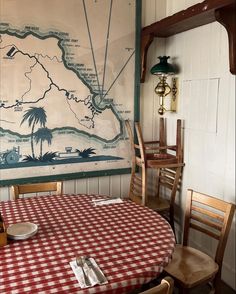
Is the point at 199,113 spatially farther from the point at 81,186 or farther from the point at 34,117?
the point at 34,117

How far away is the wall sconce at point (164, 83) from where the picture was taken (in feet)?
9.07

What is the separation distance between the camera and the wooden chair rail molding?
206 centimetres

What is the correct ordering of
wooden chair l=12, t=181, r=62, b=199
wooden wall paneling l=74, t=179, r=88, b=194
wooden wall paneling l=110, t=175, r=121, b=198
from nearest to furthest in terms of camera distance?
wooden chair l=12, t=181, r=62, b=199 < wooden wall paneling l=74, t=179, r=88, b=194 < wooden wall paneling l=110, t=175, r=121, b=198

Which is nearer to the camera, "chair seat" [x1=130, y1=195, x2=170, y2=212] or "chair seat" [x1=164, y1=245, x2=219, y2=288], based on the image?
"chair seat" [x1=164, y1=245, x2=219, y2=288]

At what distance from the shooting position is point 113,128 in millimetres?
2945

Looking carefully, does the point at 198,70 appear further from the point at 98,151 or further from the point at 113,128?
the point at 98,151

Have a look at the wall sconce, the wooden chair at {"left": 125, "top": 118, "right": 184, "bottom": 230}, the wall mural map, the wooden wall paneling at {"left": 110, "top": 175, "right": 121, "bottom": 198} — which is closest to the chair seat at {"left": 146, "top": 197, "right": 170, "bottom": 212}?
the wooden chair at {"left": 125, "top": 118, "right": 184, "bottom": 230}

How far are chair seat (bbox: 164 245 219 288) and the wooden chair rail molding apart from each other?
4.10ft

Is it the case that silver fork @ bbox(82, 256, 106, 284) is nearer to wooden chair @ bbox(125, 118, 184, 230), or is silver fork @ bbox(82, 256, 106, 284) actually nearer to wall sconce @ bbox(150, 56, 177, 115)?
wooden chair @ bbox(125, 118, 184, 230)

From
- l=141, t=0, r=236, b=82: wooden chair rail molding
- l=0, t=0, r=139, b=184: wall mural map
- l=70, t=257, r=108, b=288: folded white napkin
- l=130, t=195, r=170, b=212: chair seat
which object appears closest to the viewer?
l=70, t=257, r=108, b=288: folded white napkin

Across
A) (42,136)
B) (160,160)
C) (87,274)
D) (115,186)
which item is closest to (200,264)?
(87,274)

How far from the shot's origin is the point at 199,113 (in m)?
2.61

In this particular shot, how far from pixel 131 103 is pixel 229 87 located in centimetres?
98

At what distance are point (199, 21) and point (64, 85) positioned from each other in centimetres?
120
